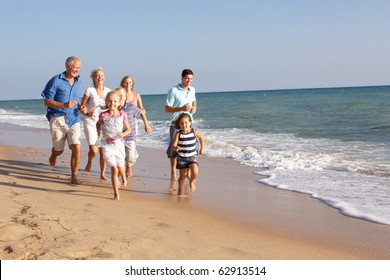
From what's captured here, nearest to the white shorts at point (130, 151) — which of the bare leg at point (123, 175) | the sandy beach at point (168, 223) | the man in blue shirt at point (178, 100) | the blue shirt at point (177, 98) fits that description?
the sandy beach at point (168, 223)

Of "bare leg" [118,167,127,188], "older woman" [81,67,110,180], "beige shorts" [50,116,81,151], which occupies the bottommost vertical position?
"bare leg" [118,167,127,188]

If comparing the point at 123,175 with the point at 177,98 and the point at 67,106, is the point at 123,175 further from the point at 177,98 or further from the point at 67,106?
the point at 177,98

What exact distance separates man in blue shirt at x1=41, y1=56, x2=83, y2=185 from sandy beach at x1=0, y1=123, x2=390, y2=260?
1.75 feet

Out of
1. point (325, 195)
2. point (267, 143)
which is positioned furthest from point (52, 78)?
point (267, 143)

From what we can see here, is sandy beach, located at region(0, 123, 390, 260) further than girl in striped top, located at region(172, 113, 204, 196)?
No

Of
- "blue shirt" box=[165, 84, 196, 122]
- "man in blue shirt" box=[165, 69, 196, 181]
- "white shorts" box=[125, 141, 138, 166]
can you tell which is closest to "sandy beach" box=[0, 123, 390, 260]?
"white shorts" box=[125, 141, 138, 166]

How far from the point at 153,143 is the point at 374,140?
6504mm

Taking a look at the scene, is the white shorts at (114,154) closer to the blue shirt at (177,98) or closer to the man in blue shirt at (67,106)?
the man in blue shirt at (67,106)

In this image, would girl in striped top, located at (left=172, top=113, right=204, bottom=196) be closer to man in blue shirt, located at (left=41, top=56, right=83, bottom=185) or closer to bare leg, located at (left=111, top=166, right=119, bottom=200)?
bare leg, located at (left=111, top=166, right=119, bottom=200)

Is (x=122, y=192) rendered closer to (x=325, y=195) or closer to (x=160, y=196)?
(x=160, y=196)

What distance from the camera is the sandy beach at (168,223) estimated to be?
3.75m

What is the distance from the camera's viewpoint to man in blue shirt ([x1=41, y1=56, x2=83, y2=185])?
6348mm

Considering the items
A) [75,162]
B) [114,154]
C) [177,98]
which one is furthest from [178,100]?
[75,162]

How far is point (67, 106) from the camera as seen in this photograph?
6.27 m
